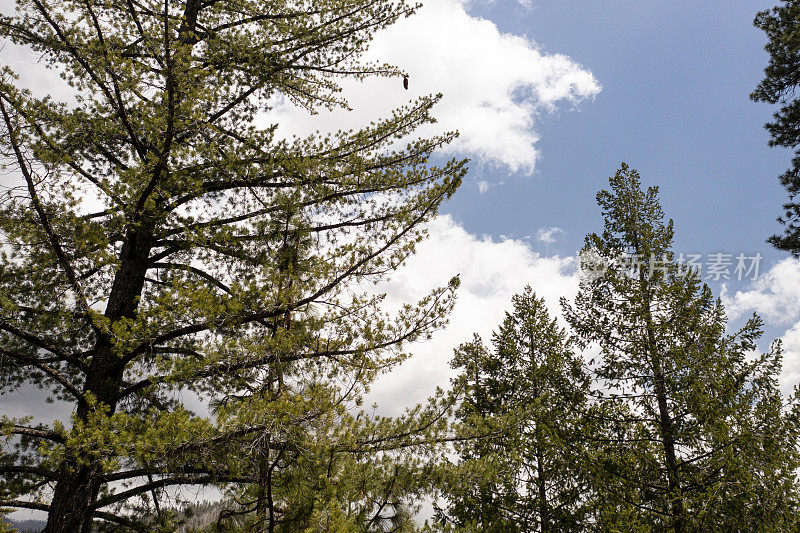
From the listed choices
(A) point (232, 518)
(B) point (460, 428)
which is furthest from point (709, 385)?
(A) point (232, 518)

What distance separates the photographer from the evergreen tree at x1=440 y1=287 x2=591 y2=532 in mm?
6691

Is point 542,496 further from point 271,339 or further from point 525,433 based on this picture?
point 271,339

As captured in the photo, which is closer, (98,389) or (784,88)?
(98,389)

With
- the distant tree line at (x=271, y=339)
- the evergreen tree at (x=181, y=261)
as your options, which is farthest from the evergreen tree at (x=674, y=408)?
the evergreen tree at (x=181, y=261)

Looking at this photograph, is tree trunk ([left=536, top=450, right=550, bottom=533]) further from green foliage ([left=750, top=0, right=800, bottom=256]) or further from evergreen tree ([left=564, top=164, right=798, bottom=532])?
green foliage ([left=750, top=0, right=800, bottom=256])

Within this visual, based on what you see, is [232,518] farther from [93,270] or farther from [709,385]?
[709,385]

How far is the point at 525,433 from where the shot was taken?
8.84 m

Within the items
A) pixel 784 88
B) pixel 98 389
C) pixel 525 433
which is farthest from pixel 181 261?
pixel 784 88

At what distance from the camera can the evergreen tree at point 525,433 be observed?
669cm

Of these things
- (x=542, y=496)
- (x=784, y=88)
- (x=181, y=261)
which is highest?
(x=784, y=88)

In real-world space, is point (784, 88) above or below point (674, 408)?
above

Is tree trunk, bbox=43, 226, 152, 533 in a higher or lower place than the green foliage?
lower

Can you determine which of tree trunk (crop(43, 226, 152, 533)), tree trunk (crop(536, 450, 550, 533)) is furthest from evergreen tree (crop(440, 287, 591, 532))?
tree trunk (crop(43, 226, 152, 533))

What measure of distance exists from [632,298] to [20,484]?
11437 mm
